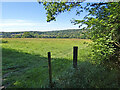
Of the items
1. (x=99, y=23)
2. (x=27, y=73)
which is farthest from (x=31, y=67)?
(x=99, y=23)

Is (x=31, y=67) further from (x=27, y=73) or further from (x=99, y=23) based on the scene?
(x=99, y=23)

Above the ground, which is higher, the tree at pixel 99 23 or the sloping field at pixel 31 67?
the tree at pixel 99 23

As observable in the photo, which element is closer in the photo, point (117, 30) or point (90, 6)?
point (117, 30)

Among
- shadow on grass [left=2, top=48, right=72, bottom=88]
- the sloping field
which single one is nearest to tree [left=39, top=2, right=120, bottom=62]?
the sloping field

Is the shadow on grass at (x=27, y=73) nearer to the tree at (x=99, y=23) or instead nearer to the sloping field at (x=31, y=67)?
the sloping field at (x=31, y=67)

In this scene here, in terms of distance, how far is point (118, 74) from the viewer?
374 cm

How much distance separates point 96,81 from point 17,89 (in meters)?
2.90

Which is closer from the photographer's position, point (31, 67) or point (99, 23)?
point (99, 23)

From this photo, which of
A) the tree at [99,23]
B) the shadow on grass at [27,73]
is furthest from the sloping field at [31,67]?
the tree at [99,23]

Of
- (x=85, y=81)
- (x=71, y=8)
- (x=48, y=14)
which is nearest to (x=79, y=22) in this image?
(x=71, y=8)

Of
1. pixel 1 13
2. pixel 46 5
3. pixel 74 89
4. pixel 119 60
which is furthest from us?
pixel 119 60

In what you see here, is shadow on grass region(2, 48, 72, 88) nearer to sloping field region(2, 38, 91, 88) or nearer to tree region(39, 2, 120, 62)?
sloping field region(2, 38, 91, 88)

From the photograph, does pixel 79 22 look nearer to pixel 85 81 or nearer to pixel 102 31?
pixel 102 31

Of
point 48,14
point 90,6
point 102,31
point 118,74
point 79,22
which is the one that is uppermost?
point 90,6
